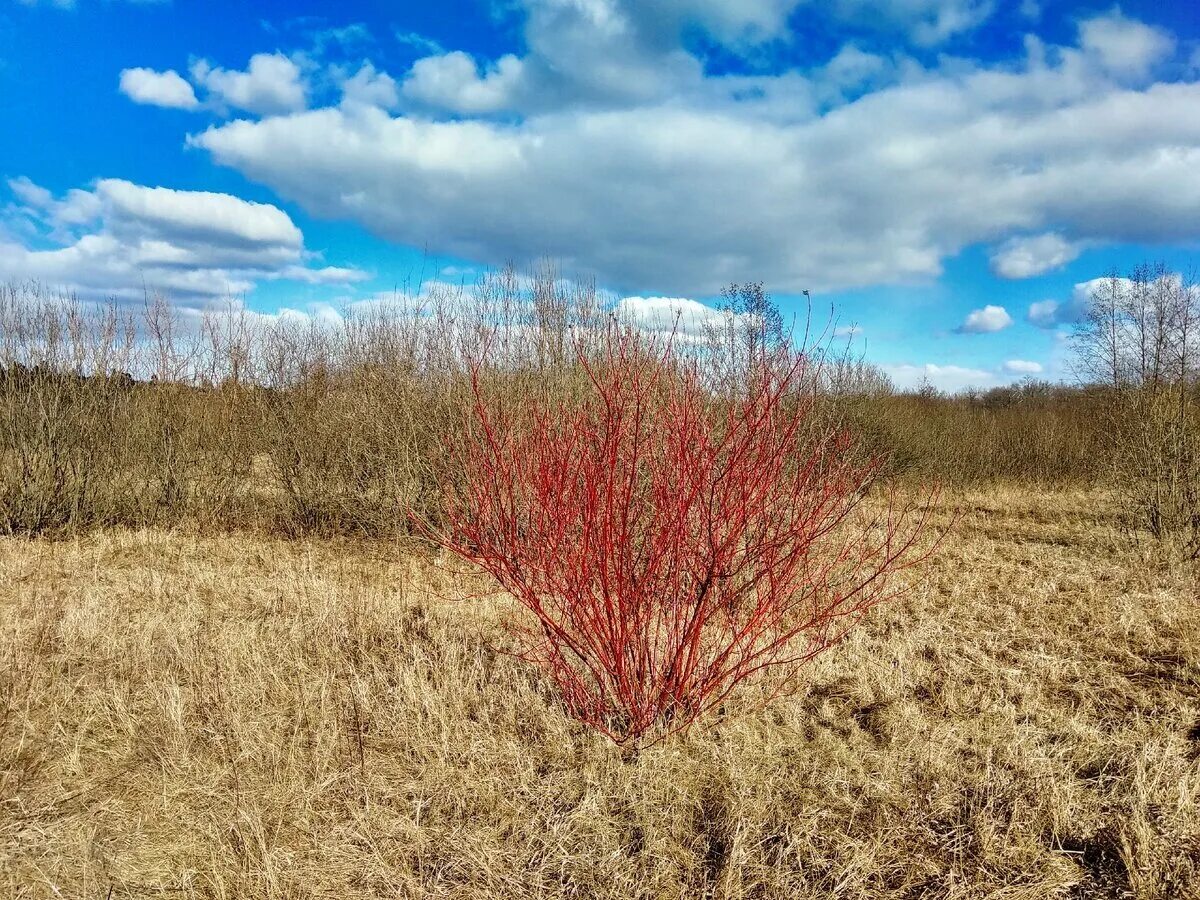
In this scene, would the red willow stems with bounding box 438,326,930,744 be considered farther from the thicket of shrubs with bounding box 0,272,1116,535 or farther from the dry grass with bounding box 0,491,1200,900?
the thicket of shrubs with bounding box 0,272,1116,535

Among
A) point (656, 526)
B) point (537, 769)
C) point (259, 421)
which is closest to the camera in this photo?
point (656, 526)

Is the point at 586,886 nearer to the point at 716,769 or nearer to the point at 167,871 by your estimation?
the point at 716,769

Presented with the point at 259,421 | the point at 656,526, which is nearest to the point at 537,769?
the point at 656,526

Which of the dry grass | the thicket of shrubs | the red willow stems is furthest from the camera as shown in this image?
the thicket of shrubs

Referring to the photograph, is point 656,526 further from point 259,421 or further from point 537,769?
point 259,421

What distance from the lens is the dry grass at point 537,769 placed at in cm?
252

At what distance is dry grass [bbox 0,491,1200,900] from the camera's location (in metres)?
2.52

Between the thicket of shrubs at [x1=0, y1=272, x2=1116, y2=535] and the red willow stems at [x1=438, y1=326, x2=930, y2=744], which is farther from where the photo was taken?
the thicket of shrubs at [x1=0, y1=272, x2=1116, y2=535]

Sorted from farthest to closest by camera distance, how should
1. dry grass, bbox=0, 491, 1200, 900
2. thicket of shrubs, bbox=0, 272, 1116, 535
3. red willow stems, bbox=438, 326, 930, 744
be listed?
thicket of shrubs, bbox=0, 272, 1116, 535 → red willow stems, bbox=438, 326, 930, 744 → dry grass, bbox=0, 491, 1200, 900

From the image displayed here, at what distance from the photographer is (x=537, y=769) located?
3.27m

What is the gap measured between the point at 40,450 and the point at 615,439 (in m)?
8.59

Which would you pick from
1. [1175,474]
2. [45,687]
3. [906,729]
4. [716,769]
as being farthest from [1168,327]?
[45,687]

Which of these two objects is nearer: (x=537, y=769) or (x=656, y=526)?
(x=656, y=526)

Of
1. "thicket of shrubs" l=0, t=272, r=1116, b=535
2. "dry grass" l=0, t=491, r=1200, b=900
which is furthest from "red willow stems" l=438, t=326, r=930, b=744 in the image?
"thicket of shrubs" l=0, t=272, r=1116, b=535
